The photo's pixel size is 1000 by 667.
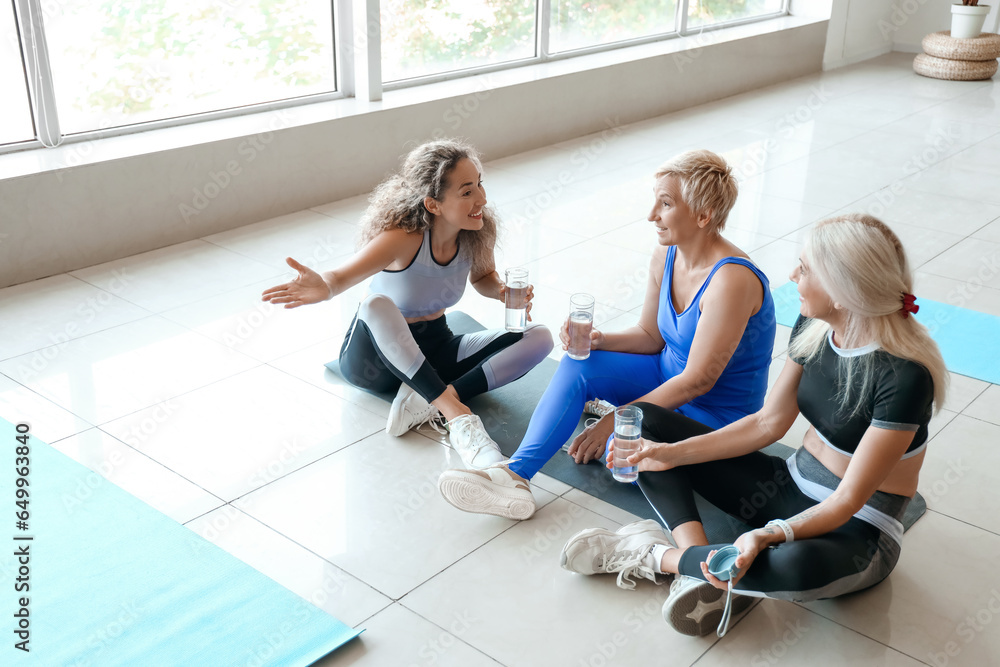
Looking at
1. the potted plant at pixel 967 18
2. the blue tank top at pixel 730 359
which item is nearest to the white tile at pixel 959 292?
the blue tank top at pixel 730 359

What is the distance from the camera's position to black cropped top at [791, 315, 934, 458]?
177 centimetres

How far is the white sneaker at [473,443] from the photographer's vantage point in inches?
96.7

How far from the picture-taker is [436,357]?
9.33 ft

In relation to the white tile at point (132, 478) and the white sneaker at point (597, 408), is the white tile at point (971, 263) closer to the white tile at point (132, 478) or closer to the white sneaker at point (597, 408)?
the white sneaker at point (597, 408)

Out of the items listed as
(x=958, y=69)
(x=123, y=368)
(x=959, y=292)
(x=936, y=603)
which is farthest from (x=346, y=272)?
(x=958, y=69)

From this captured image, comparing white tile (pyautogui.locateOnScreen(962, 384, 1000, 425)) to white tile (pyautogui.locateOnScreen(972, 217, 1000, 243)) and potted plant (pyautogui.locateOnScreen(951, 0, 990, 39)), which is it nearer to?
white tile (pyautogui.locateOnScreen(972, 217, 1000, 243))

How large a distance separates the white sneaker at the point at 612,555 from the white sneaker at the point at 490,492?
201 mm

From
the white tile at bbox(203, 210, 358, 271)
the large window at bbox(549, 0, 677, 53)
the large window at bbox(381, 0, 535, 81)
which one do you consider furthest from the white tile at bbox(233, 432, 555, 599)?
the large window at bbox(549, 0, 677, 53)

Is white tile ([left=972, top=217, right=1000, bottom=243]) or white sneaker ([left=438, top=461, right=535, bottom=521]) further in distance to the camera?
white tile ([left=972, top=217, right=1000, bottom=243])

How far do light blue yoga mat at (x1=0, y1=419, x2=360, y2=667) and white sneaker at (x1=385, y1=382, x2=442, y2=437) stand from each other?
0.65m

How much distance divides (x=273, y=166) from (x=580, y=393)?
251 centimetres

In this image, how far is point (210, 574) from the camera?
2.09 metres

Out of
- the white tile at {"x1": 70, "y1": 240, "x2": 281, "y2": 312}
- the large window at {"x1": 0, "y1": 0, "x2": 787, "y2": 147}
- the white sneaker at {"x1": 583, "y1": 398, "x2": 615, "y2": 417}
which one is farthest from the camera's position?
the large window at {"x1": 0, "y1": 0, "x2": 787, "y2": 147}

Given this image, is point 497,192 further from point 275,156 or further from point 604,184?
point 275,156
